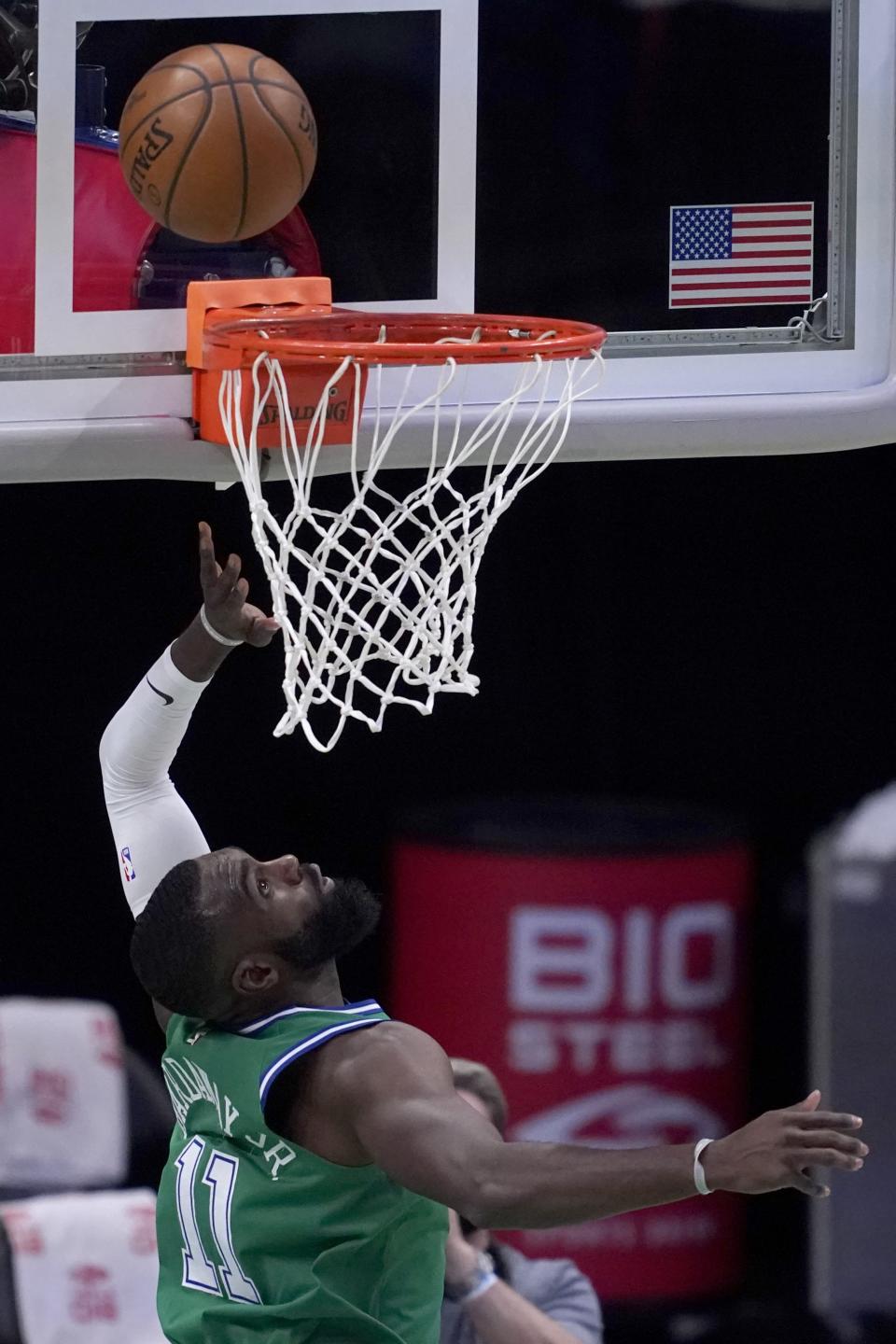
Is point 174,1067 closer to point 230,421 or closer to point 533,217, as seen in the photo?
point 230,421

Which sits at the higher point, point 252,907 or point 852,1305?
point 252,907

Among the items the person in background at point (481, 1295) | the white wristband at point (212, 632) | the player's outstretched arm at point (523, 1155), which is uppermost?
the white wristband at point (212, 632)

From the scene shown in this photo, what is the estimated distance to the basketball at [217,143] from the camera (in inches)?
116

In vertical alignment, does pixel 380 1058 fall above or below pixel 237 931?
below

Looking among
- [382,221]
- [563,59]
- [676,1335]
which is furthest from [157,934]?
[676,1335]

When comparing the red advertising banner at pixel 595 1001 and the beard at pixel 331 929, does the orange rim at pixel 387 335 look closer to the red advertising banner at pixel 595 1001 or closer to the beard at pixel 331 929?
the beard at pixel 331 929

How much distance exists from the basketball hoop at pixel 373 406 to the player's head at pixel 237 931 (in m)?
0.33

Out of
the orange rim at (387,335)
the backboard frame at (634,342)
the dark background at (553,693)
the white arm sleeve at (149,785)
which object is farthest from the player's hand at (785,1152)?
the dark background at (553,693)

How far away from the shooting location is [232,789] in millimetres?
4789

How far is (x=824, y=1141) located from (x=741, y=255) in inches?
67.4

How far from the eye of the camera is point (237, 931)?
2553mm

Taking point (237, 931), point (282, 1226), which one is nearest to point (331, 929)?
point (237, 931)

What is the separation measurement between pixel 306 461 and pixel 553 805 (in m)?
2.00

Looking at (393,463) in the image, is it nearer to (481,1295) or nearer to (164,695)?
(164,695)
